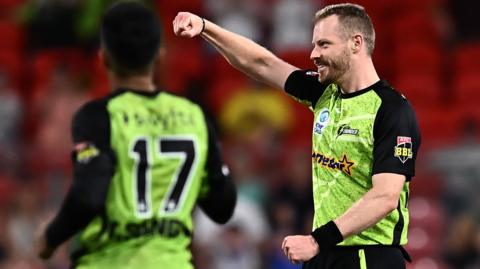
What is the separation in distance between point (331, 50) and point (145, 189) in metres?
0.92

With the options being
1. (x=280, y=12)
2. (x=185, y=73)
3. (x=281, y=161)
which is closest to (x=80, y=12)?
(x=185, y=73)

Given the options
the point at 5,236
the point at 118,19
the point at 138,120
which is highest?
the point at 118,19

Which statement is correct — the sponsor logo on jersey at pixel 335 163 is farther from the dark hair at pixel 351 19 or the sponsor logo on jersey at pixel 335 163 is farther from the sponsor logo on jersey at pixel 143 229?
the sponsor logo on jersey at pixel 143 229

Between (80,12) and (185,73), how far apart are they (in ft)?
4.54

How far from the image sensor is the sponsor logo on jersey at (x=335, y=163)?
4535mm

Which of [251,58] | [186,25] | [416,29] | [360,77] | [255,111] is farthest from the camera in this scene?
[416,29]

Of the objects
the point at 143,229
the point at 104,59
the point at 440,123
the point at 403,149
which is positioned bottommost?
the point at 143,229

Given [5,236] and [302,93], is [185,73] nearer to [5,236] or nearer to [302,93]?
[5,236]

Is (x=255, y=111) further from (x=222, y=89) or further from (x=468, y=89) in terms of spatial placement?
(x=468, y=89)

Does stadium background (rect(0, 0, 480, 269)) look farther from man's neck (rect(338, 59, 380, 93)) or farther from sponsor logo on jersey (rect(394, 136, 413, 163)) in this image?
sponsor logo on jersey (rect(394, 136, 413, 163))

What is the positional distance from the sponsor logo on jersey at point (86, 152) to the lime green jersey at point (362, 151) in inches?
36.6

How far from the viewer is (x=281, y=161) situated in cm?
1052

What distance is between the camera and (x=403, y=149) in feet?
14.4

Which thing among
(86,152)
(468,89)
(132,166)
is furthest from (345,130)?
(468,89)
